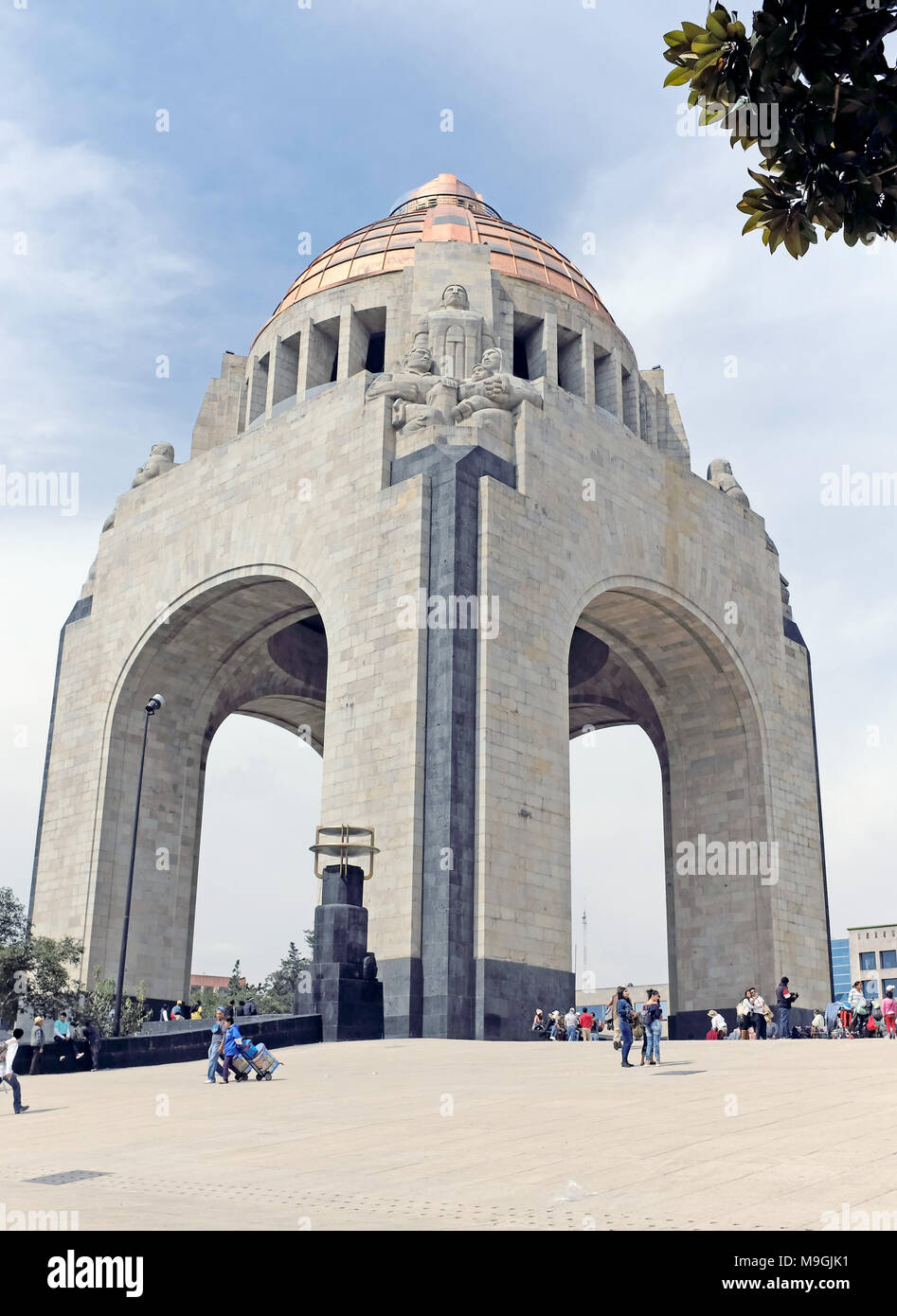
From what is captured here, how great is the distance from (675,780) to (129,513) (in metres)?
14.9

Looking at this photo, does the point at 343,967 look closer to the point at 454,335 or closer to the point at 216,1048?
the point at 216,1048

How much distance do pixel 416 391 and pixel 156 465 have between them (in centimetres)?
878

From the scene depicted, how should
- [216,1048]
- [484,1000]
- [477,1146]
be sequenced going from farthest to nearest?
[484,1000] < [216,1048] < [477,1146]

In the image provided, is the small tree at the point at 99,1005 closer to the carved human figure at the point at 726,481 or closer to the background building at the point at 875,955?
the carved human figure at the point at 726,481

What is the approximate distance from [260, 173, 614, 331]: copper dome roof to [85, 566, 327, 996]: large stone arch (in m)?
9.22

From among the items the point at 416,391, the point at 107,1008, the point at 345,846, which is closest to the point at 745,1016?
the point at 345,846

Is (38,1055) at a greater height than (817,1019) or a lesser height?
lesser

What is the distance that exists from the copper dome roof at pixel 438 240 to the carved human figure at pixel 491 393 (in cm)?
698

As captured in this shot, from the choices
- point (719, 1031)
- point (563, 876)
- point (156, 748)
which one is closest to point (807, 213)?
point (563, 876)

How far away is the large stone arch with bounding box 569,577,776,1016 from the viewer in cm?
2920

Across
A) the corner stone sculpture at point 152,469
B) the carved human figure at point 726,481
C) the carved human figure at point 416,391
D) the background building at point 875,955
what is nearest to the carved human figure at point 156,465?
the corner stone sculpture at point 152,469

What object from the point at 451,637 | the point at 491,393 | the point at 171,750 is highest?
the point at 491,393

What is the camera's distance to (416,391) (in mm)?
26484

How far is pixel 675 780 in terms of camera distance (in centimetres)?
3142
